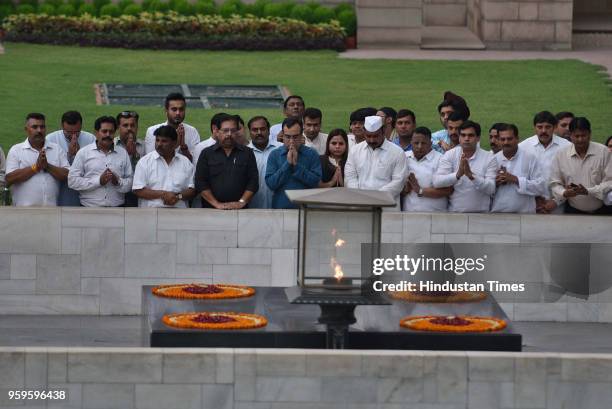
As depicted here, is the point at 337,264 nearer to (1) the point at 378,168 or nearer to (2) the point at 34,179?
(1) the point at 378,168

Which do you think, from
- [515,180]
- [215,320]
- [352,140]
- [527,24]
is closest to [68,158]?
[352,140]

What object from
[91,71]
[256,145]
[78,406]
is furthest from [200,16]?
[78,406]

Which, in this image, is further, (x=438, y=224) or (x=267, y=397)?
(x=438, y=224)

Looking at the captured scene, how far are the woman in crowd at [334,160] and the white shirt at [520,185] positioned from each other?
1711 mm

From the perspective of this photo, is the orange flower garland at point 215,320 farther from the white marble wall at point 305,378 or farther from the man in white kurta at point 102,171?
the man in white kurta at point 102,171

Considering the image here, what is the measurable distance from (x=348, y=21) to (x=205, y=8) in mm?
2914

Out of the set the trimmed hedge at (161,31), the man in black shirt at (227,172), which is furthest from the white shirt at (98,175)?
the trimmed hedge at (161,31)

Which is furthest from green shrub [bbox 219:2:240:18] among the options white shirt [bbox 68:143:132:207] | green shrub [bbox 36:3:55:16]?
white shirt [bbox 68:143:132:207]

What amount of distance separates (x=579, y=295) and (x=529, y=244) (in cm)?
78

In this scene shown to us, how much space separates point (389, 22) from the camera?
3844 centimetres

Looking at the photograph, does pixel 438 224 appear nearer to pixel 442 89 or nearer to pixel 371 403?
pixel 371 403

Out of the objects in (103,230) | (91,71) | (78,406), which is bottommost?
(78,406)

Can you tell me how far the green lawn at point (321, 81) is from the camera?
31359 millimetres

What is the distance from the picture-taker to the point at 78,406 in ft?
53.6
